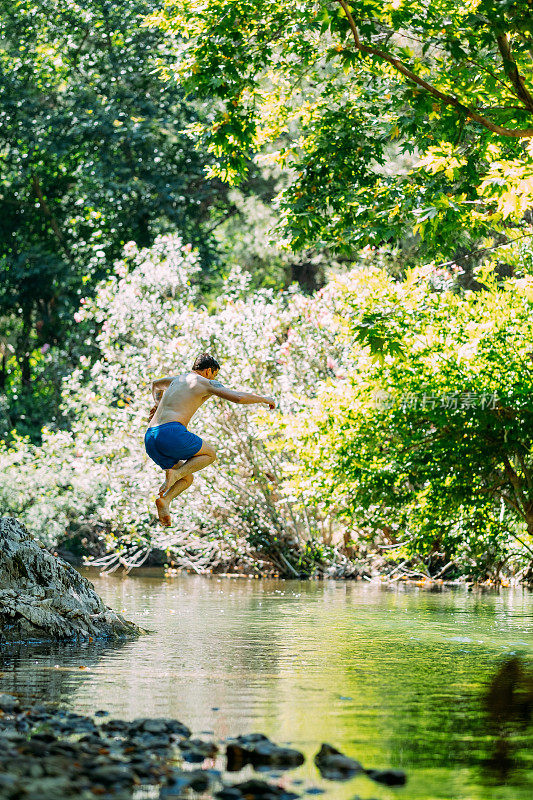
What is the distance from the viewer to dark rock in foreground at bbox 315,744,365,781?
15.3 feet

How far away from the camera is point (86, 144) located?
32031 mm

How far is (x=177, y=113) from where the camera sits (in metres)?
32.2

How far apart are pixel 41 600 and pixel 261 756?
4.93m

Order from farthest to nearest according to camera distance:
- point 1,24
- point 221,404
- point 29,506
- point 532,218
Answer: point 1,24
point 532,218
point 29,506
point 221,404

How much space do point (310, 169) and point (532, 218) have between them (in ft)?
40.0

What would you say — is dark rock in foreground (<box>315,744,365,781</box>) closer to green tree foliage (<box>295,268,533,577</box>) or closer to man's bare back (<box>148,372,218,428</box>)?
man's bare back (<box>148,372,218,428</box>)

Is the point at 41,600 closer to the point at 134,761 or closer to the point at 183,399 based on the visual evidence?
the point at 183,399

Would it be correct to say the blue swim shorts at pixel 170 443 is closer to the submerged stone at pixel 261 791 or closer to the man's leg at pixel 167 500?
the man's leg at pixel 167 500

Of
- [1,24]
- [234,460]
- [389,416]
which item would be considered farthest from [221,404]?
[1,24]

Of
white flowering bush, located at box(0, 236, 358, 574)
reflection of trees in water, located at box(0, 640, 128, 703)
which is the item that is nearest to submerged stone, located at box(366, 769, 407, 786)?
reflection of trees in water, located at box(0, 640, 128, 703)

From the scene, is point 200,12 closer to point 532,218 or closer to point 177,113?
point 532,218

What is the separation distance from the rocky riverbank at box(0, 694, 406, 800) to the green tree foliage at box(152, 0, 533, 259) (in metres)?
6.32

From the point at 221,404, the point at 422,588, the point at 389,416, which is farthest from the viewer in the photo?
the point at 221,404

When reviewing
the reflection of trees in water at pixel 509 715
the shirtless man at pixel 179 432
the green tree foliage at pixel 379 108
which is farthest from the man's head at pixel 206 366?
the reflection of trees in water at pixel 509 715
